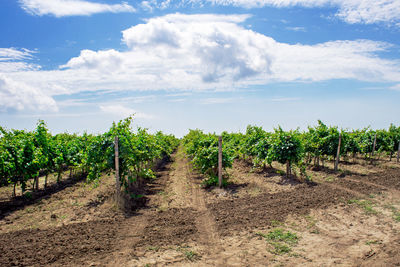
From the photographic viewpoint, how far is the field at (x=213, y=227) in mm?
5539

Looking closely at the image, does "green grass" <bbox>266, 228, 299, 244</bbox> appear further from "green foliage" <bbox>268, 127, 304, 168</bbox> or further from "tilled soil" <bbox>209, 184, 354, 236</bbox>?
"green foliage" <bbox>268, 127, 304, 168</bbox>

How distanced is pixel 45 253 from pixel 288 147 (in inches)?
430

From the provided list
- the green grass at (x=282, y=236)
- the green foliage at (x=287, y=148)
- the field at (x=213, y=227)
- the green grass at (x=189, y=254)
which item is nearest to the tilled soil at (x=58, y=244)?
the field at (x=213, y=227)

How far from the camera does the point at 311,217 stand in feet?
25.8

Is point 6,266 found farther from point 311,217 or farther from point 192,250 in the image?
point 311,217

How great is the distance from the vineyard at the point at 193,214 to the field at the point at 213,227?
1.1 inches

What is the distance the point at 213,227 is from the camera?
7.29 metres

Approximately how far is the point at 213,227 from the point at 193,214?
1.29 m

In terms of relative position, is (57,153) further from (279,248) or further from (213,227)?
(279,248)

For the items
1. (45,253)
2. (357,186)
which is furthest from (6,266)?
(357,186)

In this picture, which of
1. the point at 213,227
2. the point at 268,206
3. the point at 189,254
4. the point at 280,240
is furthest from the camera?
the point at 268,206

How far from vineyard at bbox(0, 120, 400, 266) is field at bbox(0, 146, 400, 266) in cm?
3

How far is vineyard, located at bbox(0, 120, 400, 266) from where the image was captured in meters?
5.66

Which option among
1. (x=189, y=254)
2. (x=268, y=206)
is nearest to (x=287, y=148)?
(x=268, y=206)
